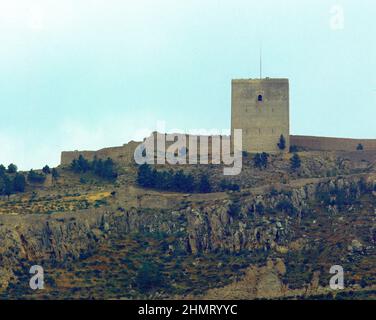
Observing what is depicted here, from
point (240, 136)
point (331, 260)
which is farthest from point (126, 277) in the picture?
point (240, 136)

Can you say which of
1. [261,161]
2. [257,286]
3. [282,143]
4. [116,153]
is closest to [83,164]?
[116,153]

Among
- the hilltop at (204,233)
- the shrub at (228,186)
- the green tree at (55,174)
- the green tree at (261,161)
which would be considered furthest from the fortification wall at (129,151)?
the shrub at (228,186)

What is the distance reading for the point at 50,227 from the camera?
Result: 73.7 metres

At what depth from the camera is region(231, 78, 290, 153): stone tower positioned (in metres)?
82.5

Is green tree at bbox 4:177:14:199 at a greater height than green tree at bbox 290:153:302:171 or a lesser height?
lesser

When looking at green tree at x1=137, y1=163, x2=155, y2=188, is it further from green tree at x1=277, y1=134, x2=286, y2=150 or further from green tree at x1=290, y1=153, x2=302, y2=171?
green tree at x1=290, y1=153, x2=302, y2=171

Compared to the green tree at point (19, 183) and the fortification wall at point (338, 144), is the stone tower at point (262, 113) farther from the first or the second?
the green tree at point (19, 183)

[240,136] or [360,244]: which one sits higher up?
[240,136]

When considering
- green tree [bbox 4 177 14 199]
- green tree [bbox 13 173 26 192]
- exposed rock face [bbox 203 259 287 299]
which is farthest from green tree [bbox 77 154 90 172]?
exposed rock face [bbox 203 259 287 299]

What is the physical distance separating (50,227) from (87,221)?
210cm

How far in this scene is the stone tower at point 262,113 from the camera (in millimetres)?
82500

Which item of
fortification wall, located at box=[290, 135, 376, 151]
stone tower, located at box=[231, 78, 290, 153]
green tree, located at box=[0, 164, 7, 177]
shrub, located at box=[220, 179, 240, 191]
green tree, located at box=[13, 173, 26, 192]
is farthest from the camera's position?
fortification wall, located at box=[290, 135, 376, 151]

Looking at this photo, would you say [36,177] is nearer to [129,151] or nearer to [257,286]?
[129,151]
